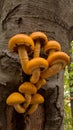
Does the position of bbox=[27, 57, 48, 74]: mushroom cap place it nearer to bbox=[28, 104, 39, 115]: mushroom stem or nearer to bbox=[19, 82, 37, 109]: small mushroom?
bbox=[19, 82, 37, 109]: small mushroom

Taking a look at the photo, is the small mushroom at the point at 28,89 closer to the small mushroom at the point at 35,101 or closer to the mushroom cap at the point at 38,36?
the small mushroom at the point at 35,101

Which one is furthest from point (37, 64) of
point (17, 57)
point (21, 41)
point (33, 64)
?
point (17, 57)

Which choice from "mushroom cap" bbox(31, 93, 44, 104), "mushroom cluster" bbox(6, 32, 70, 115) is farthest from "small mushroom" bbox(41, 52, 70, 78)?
"mushroom cap" bbox(31, 93, 44, 104)

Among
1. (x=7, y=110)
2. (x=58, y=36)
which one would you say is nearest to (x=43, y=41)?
(x=58, y=36)

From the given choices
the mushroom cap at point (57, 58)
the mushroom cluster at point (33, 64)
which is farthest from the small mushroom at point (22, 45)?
the mushroom cap at point (57, 58)

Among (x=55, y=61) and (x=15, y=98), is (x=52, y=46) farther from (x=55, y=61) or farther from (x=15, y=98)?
(x=15, y=98)

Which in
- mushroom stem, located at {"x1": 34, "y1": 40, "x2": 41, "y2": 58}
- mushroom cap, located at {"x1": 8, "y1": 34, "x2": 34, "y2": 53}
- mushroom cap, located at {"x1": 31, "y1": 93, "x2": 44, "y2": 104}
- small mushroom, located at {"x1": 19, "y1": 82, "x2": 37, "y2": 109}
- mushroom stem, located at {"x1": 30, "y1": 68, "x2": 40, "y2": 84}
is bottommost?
mushroom cap, located at {"x1": 31, "y1": 93, "x2": 44, "y2": 104}

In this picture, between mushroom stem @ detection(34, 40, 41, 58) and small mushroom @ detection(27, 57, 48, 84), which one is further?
mushroom stem @ detection(34, 40, 41, 58)
